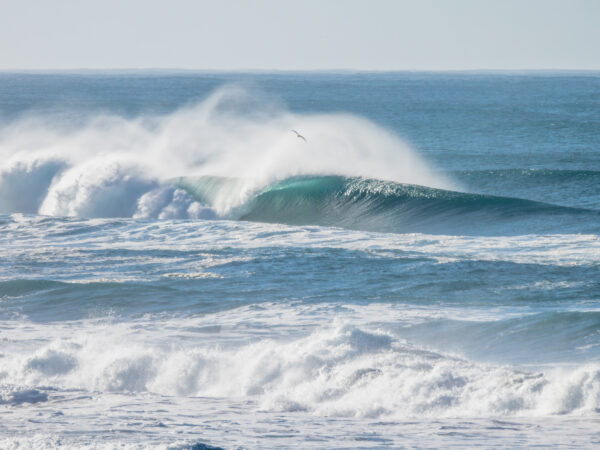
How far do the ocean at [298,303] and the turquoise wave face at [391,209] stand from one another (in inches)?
3.0

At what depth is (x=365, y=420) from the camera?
9492 millimetres

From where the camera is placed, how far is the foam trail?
25859mm

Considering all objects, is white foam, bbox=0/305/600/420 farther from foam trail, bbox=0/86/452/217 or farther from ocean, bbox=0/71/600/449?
foam trail, bbox=0/86/452/217

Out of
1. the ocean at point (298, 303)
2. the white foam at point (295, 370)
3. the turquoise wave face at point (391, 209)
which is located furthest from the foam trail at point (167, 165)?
the white foam at point (295, 370)

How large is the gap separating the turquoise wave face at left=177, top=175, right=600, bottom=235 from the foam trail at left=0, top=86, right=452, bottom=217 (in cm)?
69

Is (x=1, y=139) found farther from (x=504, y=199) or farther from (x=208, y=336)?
(x=208, y=336)

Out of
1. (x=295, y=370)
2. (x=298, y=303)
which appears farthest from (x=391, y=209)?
(x=295, y=370)

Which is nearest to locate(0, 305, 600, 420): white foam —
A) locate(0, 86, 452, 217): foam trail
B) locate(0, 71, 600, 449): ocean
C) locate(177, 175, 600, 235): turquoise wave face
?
locate(0, 71, 600, 449): ocean

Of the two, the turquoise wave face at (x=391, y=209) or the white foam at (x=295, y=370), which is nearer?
the white foam at (x=295, y=370)

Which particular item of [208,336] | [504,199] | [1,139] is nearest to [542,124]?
[1,139]

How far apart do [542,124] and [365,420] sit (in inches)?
1936

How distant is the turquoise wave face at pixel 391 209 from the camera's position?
67.3 ft

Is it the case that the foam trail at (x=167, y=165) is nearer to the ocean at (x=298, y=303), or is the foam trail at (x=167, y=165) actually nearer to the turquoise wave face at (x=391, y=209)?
the ocean at (x=298, y=303)

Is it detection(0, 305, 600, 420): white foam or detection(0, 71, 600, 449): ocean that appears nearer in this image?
detection(0, 71, 600, 449): ocean
